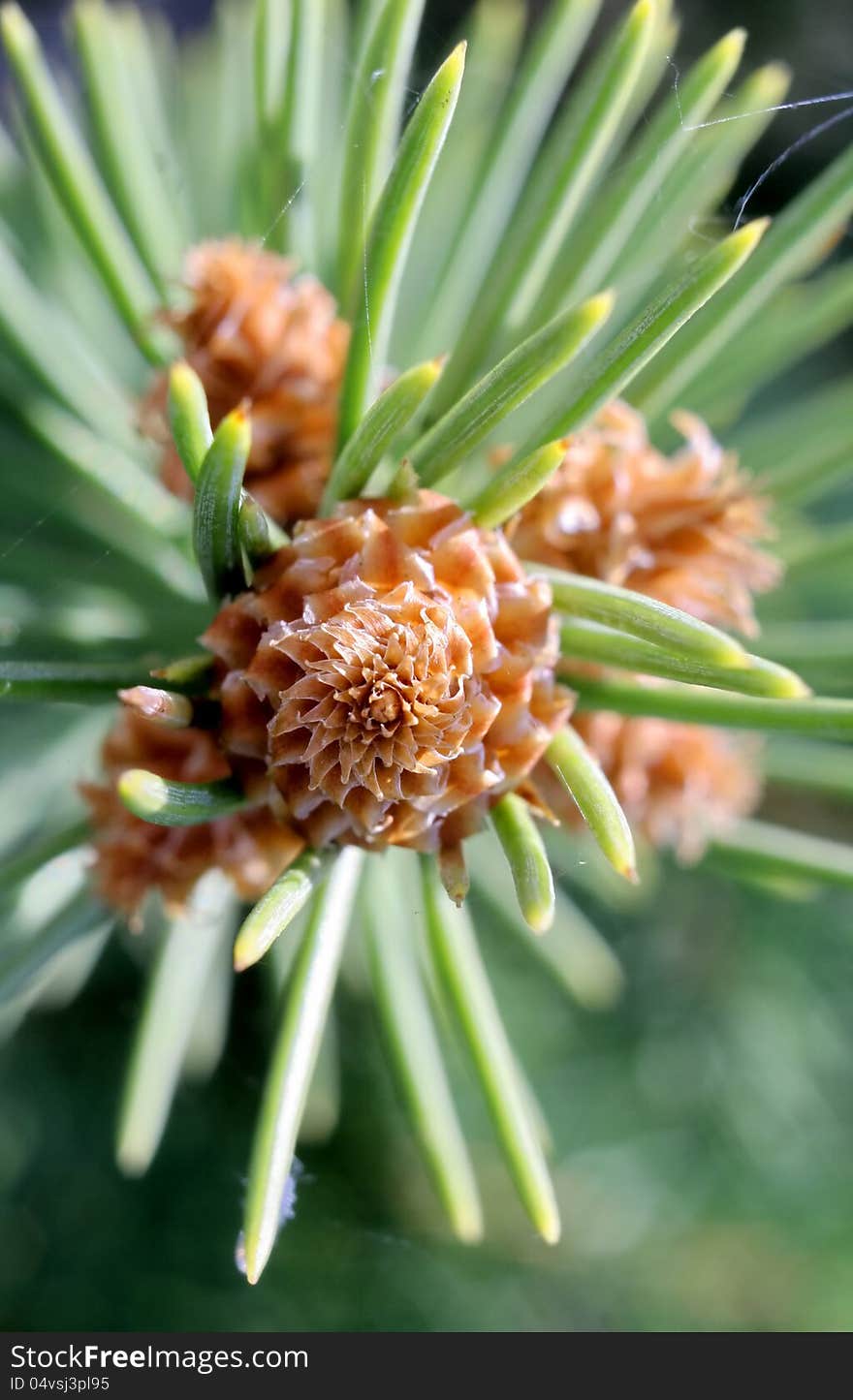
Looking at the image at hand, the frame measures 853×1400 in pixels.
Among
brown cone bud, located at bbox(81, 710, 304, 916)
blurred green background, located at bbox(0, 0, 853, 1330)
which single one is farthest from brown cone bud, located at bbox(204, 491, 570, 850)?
blurred green background, located at bbox(0, 0, 853, 1330)

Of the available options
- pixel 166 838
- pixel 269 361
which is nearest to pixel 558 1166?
pixel 166 838

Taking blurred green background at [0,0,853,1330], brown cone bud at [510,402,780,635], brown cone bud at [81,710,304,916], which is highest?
brown cone bud at [510,402,780,635]

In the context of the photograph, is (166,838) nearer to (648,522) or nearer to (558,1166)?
(648,522)

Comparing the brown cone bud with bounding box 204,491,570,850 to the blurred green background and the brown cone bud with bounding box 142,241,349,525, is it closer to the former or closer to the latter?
the brown cone bud with bounding box 142,241,349,525

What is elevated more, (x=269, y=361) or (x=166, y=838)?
(x=269, y=361)

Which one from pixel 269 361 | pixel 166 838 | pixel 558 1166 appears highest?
pixel 269 361

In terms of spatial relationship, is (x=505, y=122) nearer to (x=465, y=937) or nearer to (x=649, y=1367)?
(x=465, y=937)

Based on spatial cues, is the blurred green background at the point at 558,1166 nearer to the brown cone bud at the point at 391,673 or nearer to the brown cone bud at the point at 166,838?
the brown cone bud at the point at 166,838

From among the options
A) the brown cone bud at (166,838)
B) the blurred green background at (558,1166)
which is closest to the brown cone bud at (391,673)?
the brown cone bud at (166,838)
